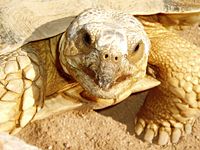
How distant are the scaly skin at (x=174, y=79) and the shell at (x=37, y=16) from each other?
0.37m

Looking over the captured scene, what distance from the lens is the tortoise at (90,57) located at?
288 centimetres

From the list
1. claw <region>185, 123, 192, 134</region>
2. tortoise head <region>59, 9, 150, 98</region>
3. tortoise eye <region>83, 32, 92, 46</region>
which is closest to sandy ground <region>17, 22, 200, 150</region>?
claw <region>185, 123, 192, 134</region>

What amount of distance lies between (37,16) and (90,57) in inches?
17.5

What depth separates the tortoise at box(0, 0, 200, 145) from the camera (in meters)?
2.88

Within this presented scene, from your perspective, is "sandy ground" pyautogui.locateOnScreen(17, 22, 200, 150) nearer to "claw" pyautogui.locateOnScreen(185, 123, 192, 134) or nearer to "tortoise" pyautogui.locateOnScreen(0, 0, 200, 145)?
"claw" pyautogui.locateOnScreen(185, 123, 192, 134)

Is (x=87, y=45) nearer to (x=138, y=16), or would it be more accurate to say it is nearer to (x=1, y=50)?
(x=1, y=50)

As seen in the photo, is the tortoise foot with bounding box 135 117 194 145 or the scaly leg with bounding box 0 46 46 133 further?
the tortoise foot with bounding box 135 117 194 145

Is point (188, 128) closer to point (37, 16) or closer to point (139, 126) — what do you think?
point (139, 126)

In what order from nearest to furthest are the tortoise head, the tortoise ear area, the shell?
the tortoise head
the shell
the tortoise ear area

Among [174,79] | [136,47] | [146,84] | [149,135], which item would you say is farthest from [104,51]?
[149,135]

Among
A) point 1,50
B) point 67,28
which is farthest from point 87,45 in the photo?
point 1,50

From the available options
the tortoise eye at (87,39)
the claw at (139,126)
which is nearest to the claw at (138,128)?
the claw at (139,126)

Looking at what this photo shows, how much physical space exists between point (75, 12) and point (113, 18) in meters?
0.24

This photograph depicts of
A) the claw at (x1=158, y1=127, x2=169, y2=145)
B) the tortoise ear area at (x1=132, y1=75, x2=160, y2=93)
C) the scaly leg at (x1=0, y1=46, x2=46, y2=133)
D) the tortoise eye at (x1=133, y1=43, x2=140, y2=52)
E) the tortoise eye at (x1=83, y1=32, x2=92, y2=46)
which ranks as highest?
the tortoise eye at (x1=83, y1=32, x2=92, y2=46)
